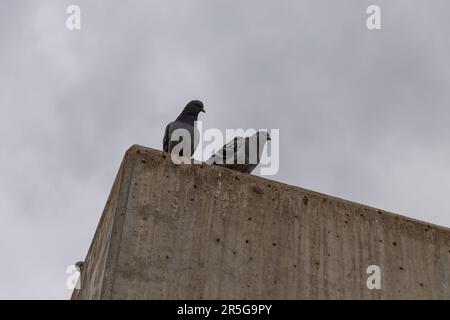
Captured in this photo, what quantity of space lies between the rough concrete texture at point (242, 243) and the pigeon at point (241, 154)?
10.3 feet

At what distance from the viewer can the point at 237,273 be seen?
26.7 feet

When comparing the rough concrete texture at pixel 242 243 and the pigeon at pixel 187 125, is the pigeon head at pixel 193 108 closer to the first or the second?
the pigeon at pixel 187 125

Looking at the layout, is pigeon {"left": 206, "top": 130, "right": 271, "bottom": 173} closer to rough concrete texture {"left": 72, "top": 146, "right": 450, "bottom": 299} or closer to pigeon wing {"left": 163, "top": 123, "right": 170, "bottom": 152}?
pigeon wing {"left": 163, "top": 123, "right": 170, "bottom": 152}

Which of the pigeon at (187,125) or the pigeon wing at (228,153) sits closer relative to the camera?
the pigeon wing at (228,153)

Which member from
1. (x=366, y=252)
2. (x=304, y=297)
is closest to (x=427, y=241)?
(x=366, y=252)

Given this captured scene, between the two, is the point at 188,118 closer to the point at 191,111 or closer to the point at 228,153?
the point at 191,111

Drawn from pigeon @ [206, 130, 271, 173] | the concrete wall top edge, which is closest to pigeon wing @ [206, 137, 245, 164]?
pigeon @ [206, 130, 271, 173]

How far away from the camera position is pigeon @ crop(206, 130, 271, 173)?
12.1 m

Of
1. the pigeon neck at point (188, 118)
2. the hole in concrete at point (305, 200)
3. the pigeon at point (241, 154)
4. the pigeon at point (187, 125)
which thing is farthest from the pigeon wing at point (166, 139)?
the hole in concrete at point (305, 200)

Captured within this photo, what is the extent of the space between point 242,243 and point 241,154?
405cm

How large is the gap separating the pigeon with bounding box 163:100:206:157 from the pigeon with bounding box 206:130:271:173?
572 millimetres

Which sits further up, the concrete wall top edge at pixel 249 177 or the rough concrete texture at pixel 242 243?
the concrete wall top edge at pixel 249 177

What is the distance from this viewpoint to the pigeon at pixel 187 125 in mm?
12945
